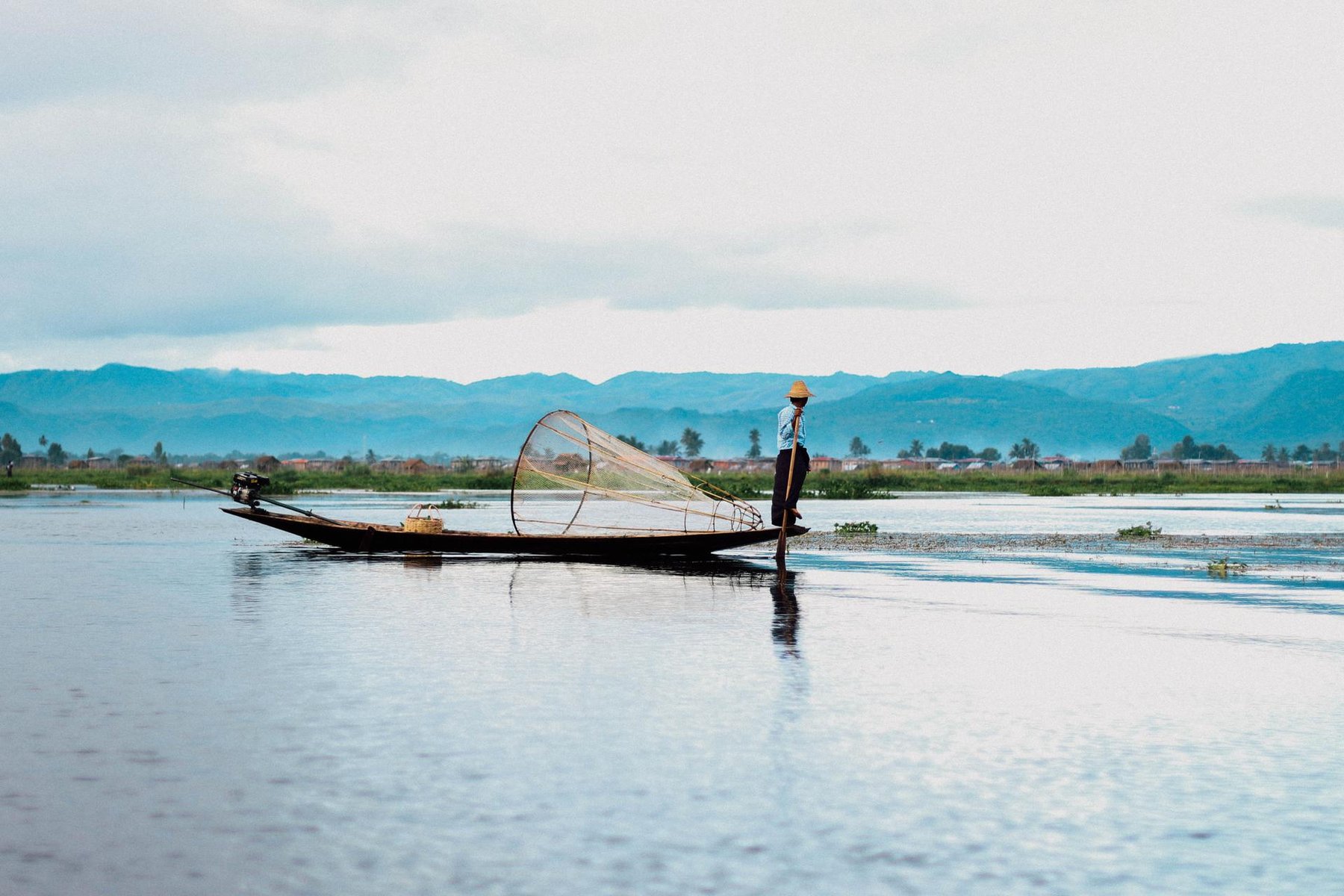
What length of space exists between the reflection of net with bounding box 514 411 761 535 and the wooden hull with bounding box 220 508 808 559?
0.42 m

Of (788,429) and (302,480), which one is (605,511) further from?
(302,480)

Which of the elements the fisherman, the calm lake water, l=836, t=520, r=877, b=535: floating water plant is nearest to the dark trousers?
the fisherman

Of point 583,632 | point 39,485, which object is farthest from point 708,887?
point 39,485

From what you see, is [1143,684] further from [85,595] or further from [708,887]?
[85,595]

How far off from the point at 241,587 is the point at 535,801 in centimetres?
1531

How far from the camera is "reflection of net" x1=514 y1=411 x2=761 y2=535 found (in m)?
27.4

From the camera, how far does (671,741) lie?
10.7 metres

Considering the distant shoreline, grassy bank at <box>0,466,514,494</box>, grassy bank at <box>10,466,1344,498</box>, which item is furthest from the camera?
grassy bank at <box>0,466,514,494</box>

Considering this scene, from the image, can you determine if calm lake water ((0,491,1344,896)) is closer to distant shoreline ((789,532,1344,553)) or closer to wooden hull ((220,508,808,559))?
wooden hull ((220,508,808,559))

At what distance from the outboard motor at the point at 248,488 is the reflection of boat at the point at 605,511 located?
140 inches

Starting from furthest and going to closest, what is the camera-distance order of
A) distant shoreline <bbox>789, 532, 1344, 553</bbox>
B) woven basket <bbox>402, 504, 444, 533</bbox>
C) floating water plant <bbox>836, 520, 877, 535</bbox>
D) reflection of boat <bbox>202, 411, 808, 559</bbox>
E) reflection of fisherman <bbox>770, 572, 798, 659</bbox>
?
floating water plant <bbox>836, 520, 877, 535</bbox>, distant shoreline <bbox>789, 532, 1344, 553</bbox>, woven basket <bbox>402, 504, 444, 533</bbox>, reflection of boat <bbox>202, 411, 808, 559</bbox>, reflection of fisherman <bbox>770, 572, 798, 659</bbox>

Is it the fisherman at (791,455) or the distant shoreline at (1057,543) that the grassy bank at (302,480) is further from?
the fisherman at (791,455)

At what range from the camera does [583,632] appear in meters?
17.0

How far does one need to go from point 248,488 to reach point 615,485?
9.12 metres
